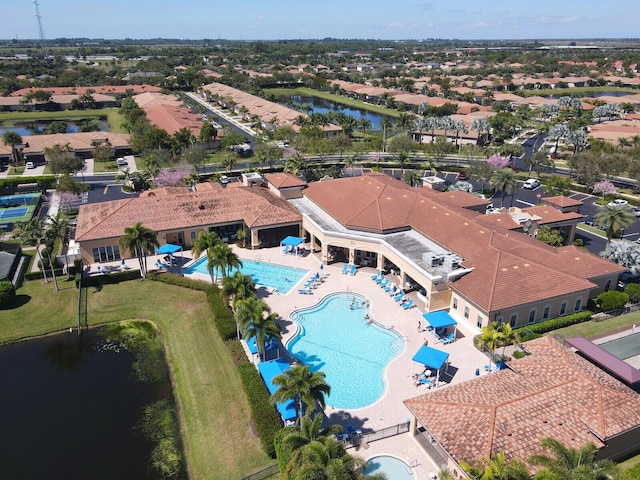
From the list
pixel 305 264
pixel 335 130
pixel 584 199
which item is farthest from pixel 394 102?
pixel 305 264

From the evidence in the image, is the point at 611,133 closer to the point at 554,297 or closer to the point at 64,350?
the point at 554,297

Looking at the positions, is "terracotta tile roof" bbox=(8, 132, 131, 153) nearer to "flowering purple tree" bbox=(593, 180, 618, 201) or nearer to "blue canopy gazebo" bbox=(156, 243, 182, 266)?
"blue canopy gazebo" bbox=(156, 243, 182, 266)

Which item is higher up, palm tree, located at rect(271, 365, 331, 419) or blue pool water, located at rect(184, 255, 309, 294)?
palm tree, located at rect(271, 365, 331, 419)

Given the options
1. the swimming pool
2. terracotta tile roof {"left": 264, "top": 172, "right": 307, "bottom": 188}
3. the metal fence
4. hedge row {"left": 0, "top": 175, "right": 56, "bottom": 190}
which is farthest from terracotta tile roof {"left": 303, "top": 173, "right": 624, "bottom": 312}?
hedge row {"left": 0, "top": 175, "right": 56, "bottom": 190}

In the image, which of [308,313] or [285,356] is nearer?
[285,356]

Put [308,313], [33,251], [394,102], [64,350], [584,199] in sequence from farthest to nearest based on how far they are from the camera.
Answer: [394,102], [584,199], [33,251], [308,313], [64,350]

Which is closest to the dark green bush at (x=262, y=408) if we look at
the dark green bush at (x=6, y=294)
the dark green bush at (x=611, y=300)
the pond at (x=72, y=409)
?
the pond at (x=72, y=409)

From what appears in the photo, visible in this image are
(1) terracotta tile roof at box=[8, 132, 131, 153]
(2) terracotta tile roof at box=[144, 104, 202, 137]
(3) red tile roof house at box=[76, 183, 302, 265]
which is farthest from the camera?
(2) terracotta tile roof at box=[144, 104, 202, 137]
